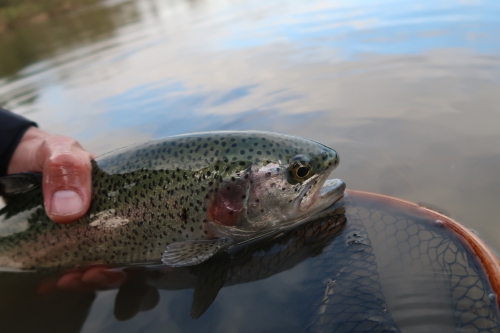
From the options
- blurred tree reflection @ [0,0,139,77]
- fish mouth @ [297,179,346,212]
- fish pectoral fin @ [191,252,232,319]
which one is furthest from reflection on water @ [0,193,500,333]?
blurred tree reflection @ [0,0,139,77]

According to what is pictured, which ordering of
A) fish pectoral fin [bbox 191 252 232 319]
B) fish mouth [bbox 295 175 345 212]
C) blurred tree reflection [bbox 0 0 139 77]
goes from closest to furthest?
fish pectoral fin [bbox 191 252 232 319] → fish mouth [bbox 295 175 345 212] → blurred tree reflection [bbox 0 0 139 77]

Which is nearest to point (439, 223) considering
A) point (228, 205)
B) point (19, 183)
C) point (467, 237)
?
point (467, 237)

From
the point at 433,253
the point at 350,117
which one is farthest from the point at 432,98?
the point at 433,253

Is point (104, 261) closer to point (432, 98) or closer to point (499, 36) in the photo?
point (432, 98)

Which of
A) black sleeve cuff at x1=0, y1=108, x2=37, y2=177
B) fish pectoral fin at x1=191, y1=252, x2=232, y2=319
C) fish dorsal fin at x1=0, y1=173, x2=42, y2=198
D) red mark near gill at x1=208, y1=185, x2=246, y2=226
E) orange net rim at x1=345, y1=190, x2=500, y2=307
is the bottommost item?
fish pectoral fin at x1=191, y1=252, x2=232, y2=319

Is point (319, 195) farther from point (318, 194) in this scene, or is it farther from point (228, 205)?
point (228, 205)

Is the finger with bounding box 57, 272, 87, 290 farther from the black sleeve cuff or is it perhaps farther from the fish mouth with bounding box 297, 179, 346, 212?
the fish mouth with bounding box 297, 179, 346, 212
